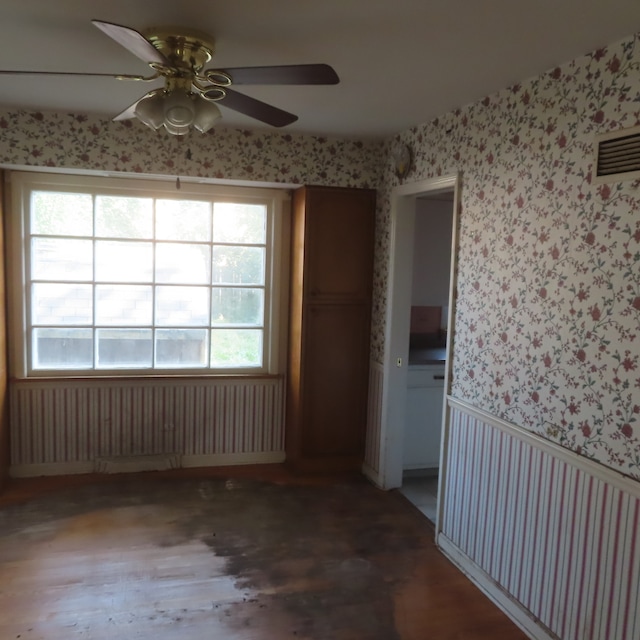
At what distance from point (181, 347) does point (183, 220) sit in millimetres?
898

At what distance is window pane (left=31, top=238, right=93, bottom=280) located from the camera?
382cm

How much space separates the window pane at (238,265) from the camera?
411 cm

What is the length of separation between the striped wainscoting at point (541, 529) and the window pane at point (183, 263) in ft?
6.60

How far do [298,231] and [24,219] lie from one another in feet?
5.89

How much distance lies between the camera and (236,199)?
160 inches

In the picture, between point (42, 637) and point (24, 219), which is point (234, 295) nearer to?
point (24, 219)

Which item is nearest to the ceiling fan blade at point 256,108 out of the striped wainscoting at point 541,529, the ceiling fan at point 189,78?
the ceiling fan at point 189,78

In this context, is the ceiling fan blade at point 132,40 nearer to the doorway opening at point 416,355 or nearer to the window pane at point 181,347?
the doorway opening at point 416,355

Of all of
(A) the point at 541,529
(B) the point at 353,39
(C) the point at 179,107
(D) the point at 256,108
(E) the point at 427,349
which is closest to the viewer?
(C) the point at 179,107

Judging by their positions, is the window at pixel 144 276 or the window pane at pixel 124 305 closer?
the window at pixel 144 276

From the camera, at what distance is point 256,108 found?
2.26m

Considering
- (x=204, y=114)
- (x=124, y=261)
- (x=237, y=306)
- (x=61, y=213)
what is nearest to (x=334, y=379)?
(x=237, y=306)

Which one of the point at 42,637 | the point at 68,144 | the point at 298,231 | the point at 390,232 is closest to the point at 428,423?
the point at 390,232

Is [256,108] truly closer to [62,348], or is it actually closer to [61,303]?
Result: [61,303]
